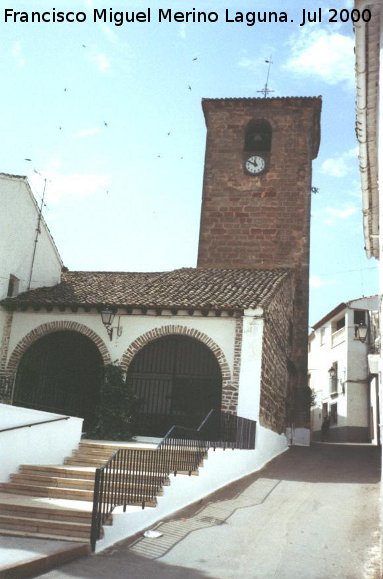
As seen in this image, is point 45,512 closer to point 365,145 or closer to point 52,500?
point 52,500

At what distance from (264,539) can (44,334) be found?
29.4ft

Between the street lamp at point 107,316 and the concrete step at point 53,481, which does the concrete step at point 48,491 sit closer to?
the concrete step at point 53,481

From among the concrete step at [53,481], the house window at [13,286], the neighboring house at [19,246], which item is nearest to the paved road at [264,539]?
the concrete step at [53,481]

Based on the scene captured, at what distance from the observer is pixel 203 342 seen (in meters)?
14.1

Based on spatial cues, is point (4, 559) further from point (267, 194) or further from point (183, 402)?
point (267, 194)

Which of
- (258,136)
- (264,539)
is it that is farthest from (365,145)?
(258,136)

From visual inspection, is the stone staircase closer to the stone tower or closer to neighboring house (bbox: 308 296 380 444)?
the stone tower

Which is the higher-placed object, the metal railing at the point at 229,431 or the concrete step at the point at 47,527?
the metal railing at the point at 229,431

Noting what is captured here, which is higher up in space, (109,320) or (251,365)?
(109,320)

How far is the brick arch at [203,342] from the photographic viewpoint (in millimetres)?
13438

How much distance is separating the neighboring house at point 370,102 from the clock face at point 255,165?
12416 millimetres

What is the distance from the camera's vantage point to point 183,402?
14602mm

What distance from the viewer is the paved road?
6449 millimetres

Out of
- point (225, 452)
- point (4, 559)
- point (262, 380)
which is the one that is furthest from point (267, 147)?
point (4, 559)
